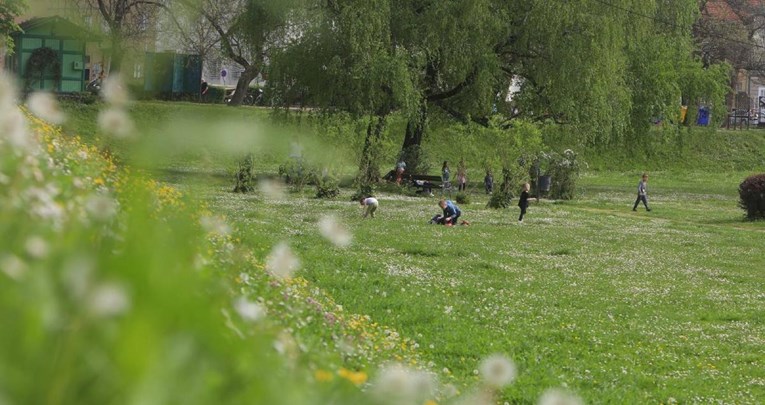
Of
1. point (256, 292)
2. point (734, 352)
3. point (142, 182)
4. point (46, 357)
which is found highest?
point (142, 182)

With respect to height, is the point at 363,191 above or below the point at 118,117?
below

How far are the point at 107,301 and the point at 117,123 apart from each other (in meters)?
1.06

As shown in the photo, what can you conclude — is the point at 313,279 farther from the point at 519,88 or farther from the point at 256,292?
the point at 519,88

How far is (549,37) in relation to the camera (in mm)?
37219

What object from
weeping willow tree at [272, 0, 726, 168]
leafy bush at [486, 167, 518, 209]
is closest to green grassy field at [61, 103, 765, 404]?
leafy bush at [486, 167, 518, 209]

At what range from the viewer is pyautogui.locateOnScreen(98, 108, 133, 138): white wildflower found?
262 centimetres

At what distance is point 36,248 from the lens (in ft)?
6.88

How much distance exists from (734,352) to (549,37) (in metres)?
26.1

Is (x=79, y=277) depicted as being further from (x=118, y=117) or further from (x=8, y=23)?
(x=8, y=23)

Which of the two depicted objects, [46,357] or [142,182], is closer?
[46,357]

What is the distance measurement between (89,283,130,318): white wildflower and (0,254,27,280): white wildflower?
0.32 meters

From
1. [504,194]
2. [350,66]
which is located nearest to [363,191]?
[504,194]

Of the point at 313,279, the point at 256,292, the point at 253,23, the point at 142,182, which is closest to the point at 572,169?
the point at 253,23

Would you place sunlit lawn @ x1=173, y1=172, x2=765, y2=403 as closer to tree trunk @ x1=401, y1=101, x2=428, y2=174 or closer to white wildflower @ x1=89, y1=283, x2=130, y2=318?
white wildflower @ x1=89, y1=283, x2=130, y2=318
